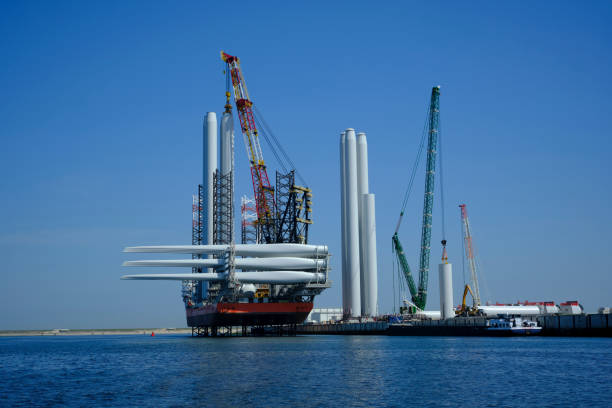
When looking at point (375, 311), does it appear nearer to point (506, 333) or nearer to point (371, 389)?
point (506, 333)

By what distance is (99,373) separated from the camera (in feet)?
150

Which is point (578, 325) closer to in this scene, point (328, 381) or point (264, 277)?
point (264, 277)

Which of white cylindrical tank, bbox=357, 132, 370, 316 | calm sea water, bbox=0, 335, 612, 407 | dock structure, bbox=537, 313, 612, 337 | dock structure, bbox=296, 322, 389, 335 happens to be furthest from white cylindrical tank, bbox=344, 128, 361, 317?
calm sea water, bbox=0, 335, 612, 407

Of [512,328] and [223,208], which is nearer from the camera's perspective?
[512,328]

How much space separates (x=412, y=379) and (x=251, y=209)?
94420 millimetres

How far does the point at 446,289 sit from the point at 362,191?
89.4 ft

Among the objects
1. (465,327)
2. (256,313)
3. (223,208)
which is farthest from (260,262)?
(465,327)

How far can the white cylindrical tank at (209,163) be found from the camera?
112562 millimetres

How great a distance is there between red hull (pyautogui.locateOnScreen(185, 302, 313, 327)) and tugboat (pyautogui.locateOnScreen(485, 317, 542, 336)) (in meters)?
29.9

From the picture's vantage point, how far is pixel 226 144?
118312 mm

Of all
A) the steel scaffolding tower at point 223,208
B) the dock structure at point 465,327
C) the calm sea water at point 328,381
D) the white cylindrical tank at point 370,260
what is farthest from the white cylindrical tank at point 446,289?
the calm sea water at point 328,381

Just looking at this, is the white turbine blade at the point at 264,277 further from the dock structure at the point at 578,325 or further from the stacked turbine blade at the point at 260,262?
the dock structure at the point at 578,325

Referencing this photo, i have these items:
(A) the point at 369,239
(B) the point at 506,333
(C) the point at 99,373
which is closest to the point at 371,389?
(C) the point at 99,373

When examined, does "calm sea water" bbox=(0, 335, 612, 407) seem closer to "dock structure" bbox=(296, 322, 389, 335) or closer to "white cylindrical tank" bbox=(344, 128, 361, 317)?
"dock structure" bbox=(296, 322, 389, 335)
